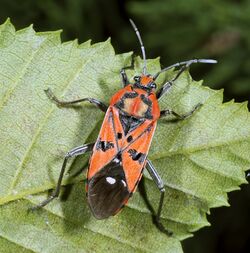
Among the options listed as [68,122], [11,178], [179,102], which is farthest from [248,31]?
[11,178]

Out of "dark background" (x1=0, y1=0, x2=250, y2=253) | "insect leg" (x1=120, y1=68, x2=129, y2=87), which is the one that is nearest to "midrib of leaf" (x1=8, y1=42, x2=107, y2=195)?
"insect leg" (x1=120, y1=68, x2=129, y2=87)

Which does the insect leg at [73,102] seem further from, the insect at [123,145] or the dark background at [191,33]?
the dark background at [191,33]

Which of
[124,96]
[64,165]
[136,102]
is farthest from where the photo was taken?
[136,102]

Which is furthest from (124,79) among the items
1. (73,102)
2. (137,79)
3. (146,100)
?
(73,102)

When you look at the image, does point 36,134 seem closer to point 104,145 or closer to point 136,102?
point 104,145

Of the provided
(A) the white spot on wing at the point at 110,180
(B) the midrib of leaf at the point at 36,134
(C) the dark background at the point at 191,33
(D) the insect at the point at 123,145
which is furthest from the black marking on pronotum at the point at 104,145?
(C) the dark background at the point at 191,33

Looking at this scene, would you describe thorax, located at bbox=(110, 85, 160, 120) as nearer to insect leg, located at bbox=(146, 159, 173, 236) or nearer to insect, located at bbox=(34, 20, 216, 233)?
insect, located at bbox=(34, 20, 216, 233)
